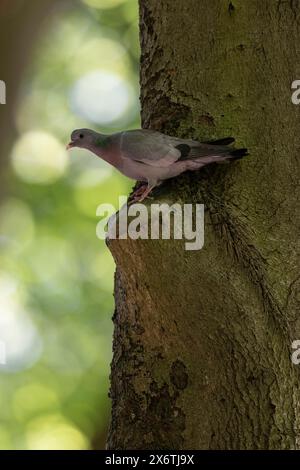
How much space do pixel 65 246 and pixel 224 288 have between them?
19.9 ft

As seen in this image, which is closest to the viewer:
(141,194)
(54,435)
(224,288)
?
(224,288)

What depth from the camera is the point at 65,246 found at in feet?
29.1

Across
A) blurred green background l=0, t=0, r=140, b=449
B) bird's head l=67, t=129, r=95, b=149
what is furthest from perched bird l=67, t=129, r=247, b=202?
blurred green background l=0, t=0, r=140, b=449

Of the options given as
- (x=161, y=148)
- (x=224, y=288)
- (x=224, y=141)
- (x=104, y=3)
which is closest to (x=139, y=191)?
(x=161, y=148)

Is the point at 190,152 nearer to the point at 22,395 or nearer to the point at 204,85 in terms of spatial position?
the point at 204,85

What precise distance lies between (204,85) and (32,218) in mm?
5478

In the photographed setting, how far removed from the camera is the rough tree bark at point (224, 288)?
2.84 m

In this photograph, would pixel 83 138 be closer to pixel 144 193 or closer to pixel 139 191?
pixel 139 191

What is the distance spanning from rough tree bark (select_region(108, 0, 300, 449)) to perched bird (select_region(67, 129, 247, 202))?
0.28 ft

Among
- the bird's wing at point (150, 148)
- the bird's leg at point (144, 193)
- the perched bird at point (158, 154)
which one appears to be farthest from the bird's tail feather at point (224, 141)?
the bird's leg at point (144, 193)

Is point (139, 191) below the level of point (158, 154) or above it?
below

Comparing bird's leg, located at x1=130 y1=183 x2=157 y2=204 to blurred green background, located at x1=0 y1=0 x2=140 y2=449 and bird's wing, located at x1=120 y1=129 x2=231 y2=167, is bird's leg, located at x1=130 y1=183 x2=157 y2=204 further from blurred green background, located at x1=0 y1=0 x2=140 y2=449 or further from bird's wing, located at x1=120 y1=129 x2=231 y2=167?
blurred green background, located at x1=0 y1=0 x2=140 y2=449

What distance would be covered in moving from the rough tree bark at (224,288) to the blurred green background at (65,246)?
4.67 m
